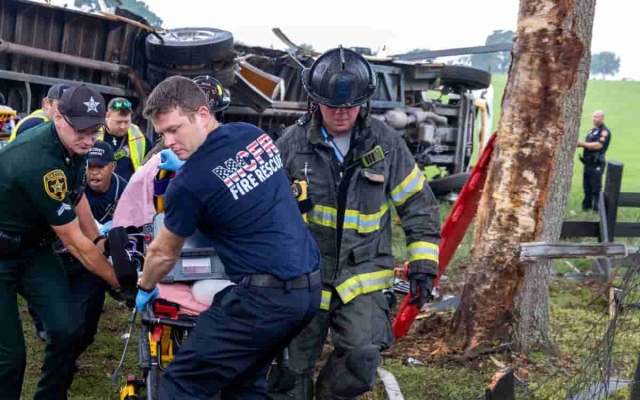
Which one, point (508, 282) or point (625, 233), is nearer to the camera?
point (508, 282)

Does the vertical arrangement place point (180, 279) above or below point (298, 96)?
below

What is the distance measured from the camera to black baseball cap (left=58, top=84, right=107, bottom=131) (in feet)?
12.3

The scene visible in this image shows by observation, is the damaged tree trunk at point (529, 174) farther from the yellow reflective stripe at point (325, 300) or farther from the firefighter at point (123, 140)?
the firefighter at point (123, 140)

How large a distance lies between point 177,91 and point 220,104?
160 centimetres

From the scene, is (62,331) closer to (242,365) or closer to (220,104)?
(242,365)

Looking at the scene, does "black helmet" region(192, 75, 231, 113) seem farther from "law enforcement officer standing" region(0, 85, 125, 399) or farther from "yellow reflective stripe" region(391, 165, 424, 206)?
"yellow reflective stripe" region(391, 165, 424, 206)

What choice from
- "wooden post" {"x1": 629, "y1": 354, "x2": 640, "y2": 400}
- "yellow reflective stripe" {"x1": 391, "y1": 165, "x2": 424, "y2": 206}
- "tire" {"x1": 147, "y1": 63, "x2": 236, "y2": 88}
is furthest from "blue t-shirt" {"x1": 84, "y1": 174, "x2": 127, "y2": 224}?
"wooden post" {"x1": 629, "y1": 354, "x2": 640, "y2": 400}

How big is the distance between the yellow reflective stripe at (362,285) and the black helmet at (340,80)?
2.77 feet

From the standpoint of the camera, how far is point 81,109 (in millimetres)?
3750

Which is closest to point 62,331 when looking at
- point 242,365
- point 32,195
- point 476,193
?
point 32,195

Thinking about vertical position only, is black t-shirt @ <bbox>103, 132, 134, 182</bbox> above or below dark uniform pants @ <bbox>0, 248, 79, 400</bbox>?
above

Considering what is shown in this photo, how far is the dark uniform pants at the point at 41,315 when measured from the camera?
12.7ft

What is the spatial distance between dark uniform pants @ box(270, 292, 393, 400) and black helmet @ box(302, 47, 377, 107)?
3.15 ft

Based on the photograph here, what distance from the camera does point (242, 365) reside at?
10.8 feet
